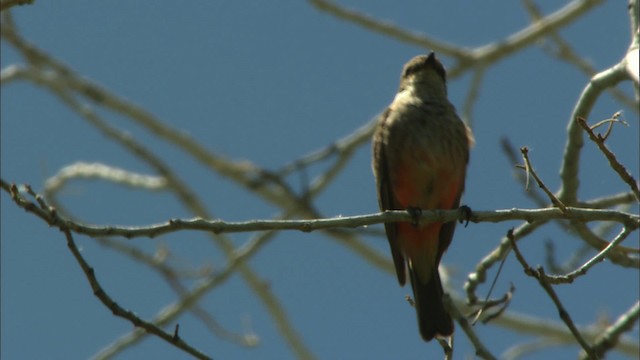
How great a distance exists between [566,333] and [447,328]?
134 inches

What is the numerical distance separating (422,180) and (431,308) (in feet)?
2.71

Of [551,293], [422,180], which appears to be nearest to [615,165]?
[551,293]

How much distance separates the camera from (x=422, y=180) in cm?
689

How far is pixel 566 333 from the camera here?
32.8ft

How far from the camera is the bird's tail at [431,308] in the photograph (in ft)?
22.8

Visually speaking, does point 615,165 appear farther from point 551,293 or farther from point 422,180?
point 422,180

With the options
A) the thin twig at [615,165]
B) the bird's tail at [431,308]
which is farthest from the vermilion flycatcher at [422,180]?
the thin twig at [615,165]

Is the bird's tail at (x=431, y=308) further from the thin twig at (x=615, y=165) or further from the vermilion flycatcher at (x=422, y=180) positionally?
the thin twig at (x=615, y=165)

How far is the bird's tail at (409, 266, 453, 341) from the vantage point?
6957 mm

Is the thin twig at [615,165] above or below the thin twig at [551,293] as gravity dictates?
above

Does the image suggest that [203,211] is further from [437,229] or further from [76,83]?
[437,229]

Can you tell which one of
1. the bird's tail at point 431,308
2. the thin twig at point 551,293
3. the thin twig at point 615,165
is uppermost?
the bird's tail at point 431,308

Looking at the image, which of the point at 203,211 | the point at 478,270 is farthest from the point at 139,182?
the point at 478,270

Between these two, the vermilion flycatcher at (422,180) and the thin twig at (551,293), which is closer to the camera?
the thin twig at (551,293)
